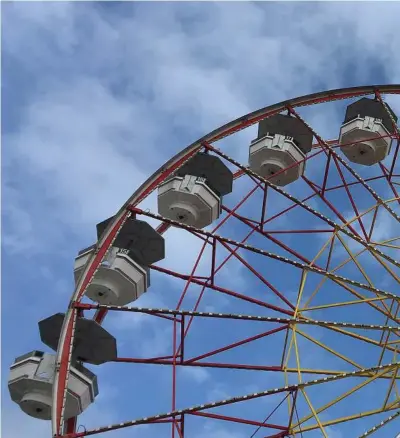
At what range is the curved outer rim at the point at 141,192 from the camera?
12438mm

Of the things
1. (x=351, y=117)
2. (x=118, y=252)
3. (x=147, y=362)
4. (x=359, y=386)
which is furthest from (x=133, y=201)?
(x=351, y=117)

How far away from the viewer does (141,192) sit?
634 inches

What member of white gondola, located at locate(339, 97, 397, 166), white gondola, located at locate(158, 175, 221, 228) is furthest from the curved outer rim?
white gondola, located at locate(339, 97, 397, 166)

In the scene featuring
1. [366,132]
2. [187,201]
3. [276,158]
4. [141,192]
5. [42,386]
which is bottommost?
[42,386]

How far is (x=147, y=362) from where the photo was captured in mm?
14195

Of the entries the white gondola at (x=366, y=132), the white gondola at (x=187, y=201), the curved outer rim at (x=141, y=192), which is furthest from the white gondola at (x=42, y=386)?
the white gondola at (x=366, y=132)

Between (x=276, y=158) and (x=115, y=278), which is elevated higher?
(x=276, y=158)

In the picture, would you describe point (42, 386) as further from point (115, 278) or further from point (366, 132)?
point (366, 132)

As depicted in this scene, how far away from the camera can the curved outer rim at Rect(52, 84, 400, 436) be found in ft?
40.8

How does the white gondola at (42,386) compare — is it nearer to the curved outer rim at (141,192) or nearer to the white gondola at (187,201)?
the curved outer rim at (141,192)

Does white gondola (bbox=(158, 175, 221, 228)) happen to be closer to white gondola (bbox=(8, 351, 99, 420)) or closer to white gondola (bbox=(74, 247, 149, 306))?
white gondola (bbox=(74, 247, 149, 306))

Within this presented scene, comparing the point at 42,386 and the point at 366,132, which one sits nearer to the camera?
the point at 42,386

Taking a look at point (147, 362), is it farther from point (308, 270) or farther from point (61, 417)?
point (308, 270)

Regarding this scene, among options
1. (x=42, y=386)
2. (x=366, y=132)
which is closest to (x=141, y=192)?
(x=42, y=386)
